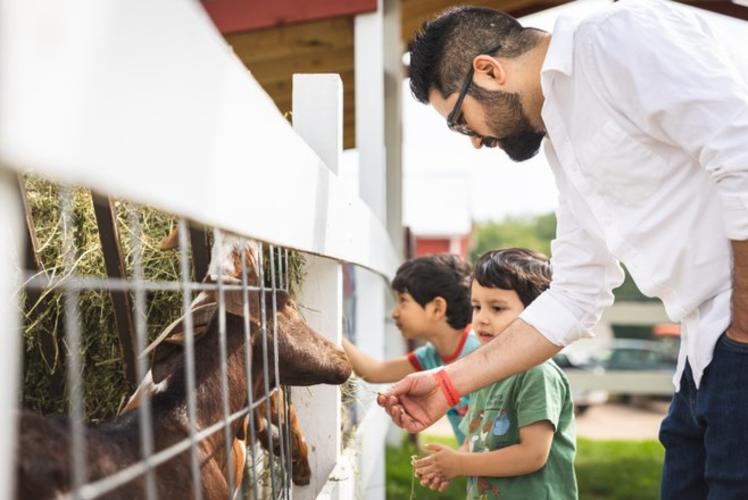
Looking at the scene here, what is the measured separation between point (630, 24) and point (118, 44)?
1178 millimetres

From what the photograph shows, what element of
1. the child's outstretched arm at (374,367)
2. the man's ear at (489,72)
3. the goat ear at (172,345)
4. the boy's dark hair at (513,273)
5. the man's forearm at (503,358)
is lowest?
the child's outstretched arm at (374,367)

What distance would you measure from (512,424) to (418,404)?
46 cm

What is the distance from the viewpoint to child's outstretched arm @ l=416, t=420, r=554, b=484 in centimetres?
247

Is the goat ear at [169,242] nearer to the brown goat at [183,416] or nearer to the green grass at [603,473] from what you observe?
the brown goat at [183,416]

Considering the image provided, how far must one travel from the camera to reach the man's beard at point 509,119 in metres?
2.06

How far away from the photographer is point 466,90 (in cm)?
212

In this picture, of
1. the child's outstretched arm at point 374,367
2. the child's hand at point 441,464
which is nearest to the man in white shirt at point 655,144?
the child's hand at point 441,464

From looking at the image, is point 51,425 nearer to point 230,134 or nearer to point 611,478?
point 230,134

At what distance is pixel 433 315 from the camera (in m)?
3.70

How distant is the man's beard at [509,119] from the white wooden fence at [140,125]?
1.84ft

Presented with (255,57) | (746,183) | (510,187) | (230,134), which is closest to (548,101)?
(746,183)

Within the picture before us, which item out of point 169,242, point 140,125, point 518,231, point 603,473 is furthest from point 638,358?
point 518,231

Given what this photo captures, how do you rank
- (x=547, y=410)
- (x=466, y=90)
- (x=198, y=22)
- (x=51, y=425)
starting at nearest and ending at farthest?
1. (x=198, y=22)
2. (x=51, y=425)
3. (x=466, y=90)
4. (x=547, y=410)

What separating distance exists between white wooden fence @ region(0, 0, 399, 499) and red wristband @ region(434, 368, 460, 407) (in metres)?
0.71
